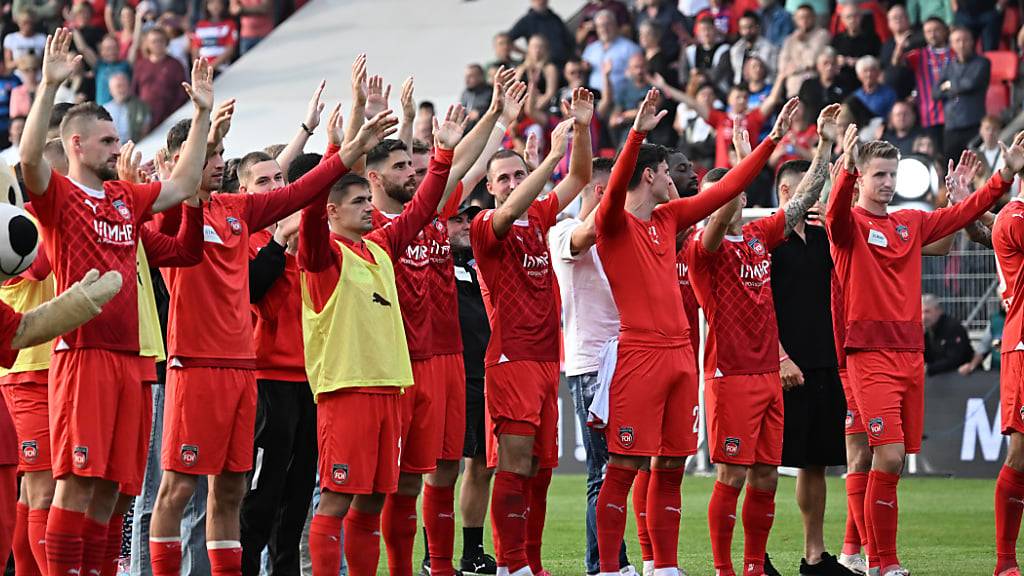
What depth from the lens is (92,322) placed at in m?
6.72

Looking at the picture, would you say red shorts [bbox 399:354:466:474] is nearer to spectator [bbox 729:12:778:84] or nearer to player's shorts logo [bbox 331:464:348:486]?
player's shorts logo [bbox 331:464:348:486]

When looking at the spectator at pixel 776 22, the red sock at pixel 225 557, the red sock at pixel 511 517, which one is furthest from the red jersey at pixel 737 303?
the spectator at pixel 776 22

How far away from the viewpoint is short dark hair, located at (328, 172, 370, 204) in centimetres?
771

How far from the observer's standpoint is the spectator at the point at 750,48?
19359 mm

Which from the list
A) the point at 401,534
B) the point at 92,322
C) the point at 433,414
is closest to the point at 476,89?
the point at 433,414

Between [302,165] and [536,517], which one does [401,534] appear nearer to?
[536,517]

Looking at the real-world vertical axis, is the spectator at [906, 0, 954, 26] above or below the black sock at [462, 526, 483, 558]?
above

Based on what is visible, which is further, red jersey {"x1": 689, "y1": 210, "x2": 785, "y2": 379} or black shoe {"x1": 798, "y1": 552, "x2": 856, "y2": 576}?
black shoe {"x1": 798, "y1": 552, "x2": 856, "y2": 576}

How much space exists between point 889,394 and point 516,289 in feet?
7.37

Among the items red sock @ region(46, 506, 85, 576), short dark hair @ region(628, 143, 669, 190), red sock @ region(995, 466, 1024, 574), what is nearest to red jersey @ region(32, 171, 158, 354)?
red sock @ region(46, 506, 85, 576)

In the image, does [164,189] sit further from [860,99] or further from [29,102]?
[29,102]

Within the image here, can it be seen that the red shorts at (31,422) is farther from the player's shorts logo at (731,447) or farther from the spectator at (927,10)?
the spectator at (927,10)

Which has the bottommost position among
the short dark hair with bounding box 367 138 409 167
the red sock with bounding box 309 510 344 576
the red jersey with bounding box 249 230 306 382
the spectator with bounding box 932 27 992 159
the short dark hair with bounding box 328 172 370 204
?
the red sock with bounding box 309 510 344 576

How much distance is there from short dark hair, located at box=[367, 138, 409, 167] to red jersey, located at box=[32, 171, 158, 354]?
5.93 ft
